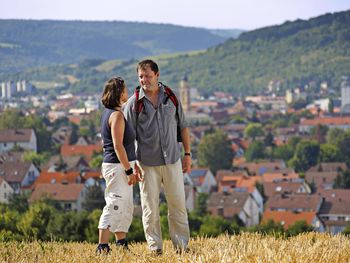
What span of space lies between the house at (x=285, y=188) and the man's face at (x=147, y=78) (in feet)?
156

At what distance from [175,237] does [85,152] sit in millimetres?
67832

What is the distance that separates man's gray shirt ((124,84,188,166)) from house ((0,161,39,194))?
46.0 metres

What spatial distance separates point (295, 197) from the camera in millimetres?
51094

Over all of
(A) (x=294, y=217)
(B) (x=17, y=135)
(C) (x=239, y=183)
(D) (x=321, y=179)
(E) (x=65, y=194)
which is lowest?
(D) (x=321, y=179)

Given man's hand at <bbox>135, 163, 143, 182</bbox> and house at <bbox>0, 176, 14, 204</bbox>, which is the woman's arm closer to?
man's hand at <bbox>135, 163, 143, 182</bbox>

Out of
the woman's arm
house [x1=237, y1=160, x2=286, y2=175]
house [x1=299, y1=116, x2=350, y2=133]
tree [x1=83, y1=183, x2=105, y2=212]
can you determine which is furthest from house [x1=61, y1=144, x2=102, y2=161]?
the woman's arm

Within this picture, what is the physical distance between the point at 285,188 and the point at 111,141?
49.3 metres

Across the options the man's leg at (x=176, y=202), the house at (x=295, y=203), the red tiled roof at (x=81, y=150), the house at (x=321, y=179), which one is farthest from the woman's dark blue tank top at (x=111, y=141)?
the red tiled roof at (x=81, y=150)

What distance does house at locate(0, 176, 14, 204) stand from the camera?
47353mm

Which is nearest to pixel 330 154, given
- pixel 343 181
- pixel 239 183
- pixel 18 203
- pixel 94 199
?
pixel 343 181

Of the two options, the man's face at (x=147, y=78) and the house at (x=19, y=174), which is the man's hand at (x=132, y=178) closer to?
the man's face at (x=147, y=78)

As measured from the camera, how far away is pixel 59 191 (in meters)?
48.9

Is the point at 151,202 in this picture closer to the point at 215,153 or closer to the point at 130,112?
the point at 130,112

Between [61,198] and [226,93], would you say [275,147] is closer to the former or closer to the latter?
[61,198]
